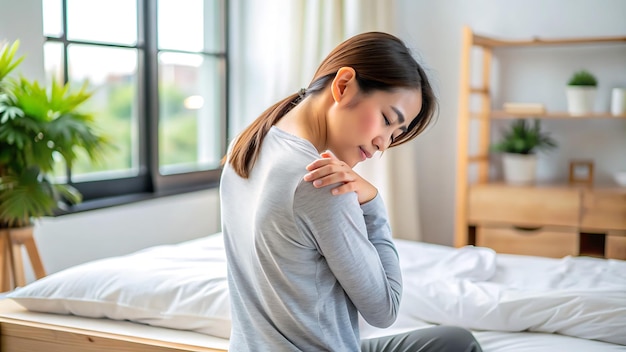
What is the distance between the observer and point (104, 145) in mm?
2566

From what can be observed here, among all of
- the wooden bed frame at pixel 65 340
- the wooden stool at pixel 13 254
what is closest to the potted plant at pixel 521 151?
the wooden stool at pixel 13 254

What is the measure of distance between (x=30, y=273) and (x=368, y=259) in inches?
71.1

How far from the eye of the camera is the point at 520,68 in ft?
13.4

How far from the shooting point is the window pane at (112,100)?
3.09 m

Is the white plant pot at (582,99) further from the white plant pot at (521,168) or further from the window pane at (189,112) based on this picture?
the window pane at (189,112)

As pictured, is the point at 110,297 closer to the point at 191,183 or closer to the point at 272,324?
the point at 272,324

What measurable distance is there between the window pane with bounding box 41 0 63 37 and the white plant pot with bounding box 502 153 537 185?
7.50 feet

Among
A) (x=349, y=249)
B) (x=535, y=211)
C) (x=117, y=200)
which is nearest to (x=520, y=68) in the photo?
(x=535, y=211)

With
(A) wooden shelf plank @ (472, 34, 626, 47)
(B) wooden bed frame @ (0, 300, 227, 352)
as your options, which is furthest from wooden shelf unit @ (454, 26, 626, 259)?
(B) wooden bed frame @ (0, 300, 227, 352)

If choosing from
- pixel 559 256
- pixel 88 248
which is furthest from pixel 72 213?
pixel 559 256

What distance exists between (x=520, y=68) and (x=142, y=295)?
289 centimetres

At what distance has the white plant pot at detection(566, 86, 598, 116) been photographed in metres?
3.69

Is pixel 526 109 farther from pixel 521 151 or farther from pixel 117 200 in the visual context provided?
pixel 117 200

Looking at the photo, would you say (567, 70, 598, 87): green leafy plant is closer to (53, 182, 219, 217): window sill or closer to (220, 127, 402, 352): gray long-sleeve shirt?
(53, 182, 219, 217): window sill
